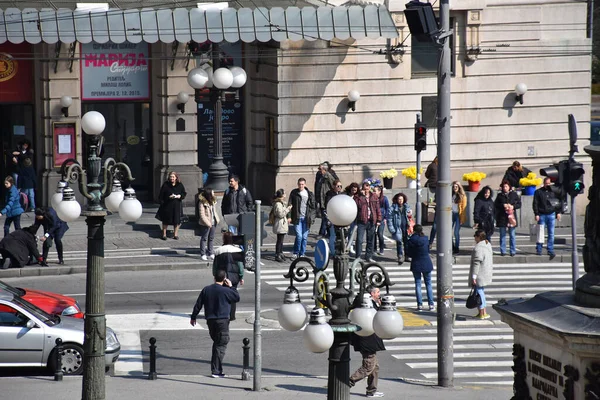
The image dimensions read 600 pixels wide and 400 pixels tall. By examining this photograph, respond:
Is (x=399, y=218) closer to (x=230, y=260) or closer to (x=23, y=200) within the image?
(x=230, y=260)

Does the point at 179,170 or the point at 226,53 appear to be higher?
the point at 226,53

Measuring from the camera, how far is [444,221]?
57.5 ft

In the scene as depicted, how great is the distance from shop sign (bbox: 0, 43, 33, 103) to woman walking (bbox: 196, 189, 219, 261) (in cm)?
767

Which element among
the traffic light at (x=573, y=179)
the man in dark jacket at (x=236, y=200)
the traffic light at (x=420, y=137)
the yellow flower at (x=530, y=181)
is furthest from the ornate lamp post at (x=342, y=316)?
the yellow flower at (x=530, y=181)

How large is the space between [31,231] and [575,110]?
1638 centimetres

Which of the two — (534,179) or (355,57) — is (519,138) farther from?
(355,57)

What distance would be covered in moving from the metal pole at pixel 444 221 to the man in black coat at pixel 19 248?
10.6 meters

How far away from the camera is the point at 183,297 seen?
23.1 m

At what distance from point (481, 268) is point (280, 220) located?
6419 mm

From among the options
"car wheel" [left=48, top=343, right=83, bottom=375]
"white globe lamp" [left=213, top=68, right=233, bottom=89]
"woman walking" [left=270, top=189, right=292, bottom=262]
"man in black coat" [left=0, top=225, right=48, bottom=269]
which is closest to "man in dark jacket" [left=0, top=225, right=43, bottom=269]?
"man in black coat" [left=0, top=225, right=48, bottom=269]

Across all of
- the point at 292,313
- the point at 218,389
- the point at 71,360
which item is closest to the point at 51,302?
the point at 71,360

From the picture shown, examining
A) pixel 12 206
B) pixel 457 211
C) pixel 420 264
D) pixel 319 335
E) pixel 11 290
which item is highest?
pixel 12 206

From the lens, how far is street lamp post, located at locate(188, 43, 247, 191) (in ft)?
90.0

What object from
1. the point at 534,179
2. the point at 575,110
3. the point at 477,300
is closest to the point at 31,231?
the point at 477,300
